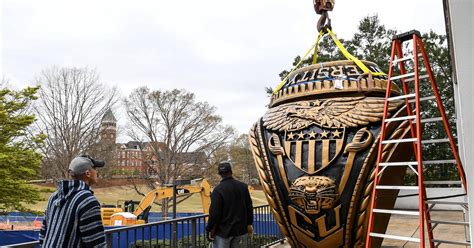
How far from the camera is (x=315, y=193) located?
124 inches

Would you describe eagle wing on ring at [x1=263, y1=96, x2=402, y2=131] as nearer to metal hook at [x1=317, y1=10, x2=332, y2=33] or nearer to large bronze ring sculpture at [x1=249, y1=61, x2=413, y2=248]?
large bronze ring sculpture at [x1=249, y1=61, x2=413, y2=248]

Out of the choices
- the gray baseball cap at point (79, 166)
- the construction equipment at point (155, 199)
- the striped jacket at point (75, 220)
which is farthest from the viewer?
the construction equipment at point (155, 199)

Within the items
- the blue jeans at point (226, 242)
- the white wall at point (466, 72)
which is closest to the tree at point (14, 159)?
the blue jeans at point (226, 242)

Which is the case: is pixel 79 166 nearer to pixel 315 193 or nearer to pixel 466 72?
pixel 315 193

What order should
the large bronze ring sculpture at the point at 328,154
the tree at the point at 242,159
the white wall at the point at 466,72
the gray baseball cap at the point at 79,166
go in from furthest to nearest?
1. the tree at the point at 242,159
2. the large bronze ring sculpture at the point at 328,154
3. the gray baseball cap at the point at 79,166
4. the white wall at the point at 466,72

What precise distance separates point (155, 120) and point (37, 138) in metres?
9.32

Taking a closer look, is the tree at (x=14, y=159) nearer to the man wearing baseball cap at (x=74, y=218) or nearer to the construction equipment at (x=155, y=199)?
the construction equipment at (x=155, y=199)

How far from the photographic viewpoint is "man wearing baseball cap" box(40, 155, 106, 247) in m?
2.68

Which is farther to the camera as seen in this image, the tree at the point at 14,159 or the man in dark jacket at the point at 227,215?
the tree at the point at 14,159

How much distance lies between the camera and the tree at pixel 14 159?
15.0m

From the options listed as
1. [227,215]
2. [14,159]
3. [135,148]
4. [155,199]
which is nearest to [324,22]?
[227,215]

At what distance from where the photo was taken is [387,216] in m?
3.41

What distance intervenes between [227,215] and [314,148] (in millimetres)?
1708

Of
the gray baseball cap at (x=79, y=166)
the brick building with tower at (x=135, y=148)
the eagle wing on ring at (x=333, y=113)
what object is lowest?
the gray baseball cap at (x=79, y=166)
